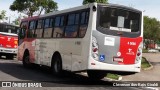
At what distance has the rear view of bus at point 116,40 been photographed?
1316 cm

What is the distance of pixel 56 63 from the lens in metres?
16.0

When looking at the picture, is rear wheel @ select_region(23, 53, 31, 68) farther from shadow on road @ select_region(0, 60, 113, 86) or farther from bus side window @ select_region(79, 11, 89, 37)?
bus side window @ select_region(79, 11, 89, 37)

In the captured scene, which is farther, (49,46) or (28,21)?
(28,21)

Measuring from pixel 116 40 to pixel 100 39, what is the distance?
2.15 feet

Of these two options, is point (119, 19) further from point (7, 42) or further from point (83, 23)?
point (7, 42)

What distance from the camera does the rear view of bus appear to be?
1316cm

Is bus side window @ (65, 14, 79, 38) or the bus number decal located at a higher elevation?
bus side window @ (65, 14, 79, 38)

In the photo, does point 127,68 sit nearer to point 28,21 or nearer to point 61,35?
point 61,35

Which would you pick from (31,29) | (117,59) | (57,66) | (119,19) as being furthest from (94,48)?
(31,29)

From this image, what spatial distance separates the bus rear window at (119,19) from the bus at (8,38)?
1490 cm

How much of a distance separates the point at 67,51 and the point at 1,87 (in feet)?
13.5

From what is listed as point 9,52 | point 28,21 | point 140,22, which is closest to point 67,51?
point 140,22

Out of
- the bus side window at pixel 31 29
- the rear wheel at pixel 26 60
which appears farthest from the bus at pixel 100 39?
A: the rear wheel at pixel 26 60

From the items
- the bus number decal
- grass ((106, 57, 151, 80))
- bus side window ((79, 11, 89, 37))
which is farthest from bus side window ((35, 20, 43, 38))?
the bus number decal
